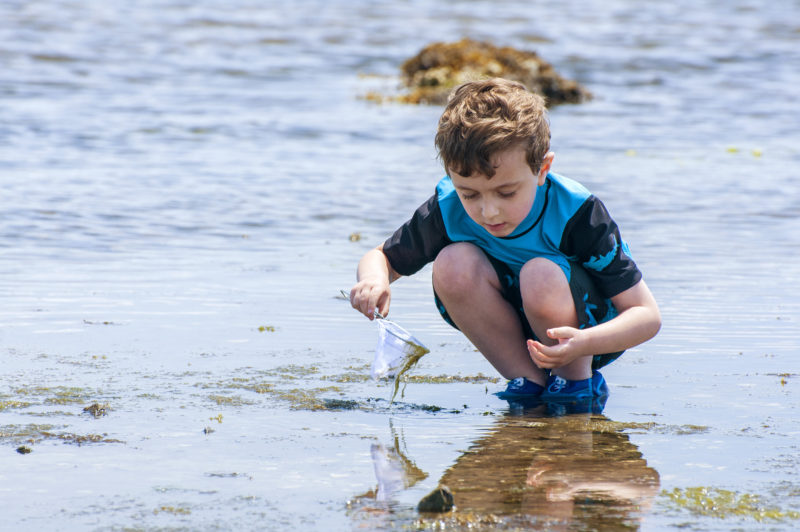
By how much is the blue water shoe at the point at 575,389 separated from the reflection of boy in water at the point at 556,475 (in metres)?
0.26

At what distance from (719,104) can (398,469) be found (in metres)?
12.8

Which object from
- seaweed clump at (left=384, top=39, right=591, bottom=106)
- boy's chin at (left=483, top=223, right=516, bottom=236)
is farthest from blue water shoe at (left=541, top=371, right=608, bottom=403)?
seaweed clump at (left=384, top=39, right=591, bottom=106)

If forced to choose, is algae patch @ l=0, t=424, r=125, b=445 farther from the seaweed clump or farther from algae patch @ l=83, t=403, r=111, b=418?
the seaweed clump

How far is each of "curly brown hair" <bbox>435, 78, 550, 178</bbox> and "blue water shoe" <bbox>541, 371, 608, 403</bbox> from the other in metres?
0.77

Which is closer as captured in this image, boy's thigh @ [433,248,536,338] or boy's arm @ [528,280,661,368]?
boy's arm @ [528,280,661,368]

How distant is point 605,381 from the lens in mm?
4078

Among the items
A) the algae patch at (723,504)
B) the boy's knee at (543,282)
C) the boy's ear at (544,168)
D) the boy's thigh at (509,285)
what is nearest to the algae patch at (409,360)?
the boy's thigh at (509,285)

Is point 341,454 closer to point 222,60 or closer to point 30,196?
point 30,196

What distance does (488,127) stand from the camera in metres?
3.45

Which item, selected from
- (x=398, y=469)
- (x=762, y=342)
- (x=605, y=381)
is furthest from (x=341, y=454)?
(x=762, y=342)

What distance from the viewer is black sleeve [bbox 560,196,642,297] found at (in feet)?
12.0

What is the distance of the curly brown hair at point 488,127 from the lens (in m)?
3.42

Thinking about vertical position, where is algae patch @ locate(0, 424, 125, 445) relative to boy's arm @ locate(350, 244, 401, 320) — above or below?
below

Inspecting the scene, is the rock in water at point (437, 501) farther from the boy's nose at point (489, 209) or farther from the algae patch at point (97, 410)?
the algae patch at point (97, 410)
